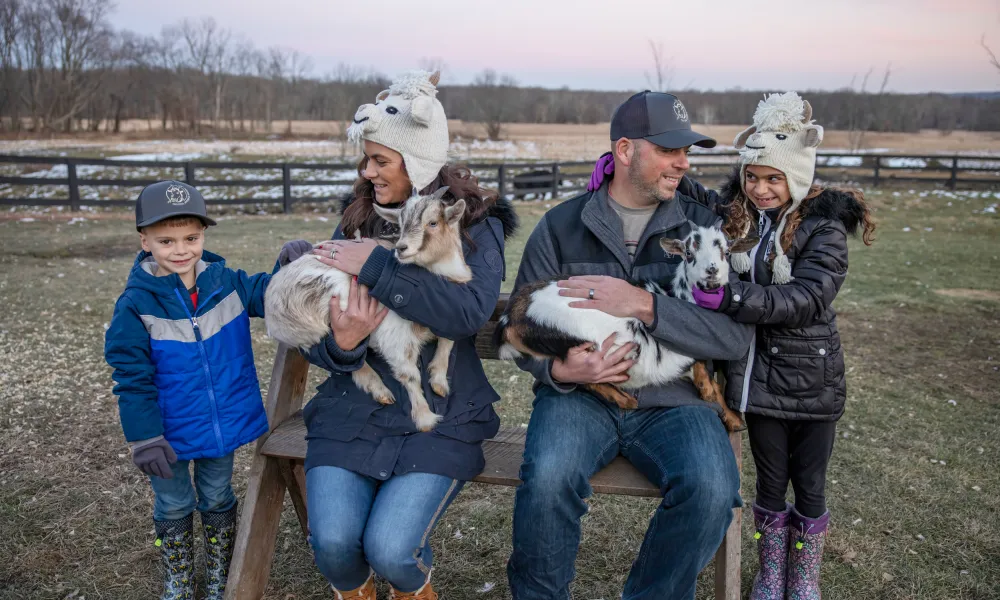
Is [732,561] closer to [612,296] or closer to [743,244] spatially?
[612,296]

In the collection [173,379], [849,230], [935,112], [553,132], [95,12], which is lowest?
[173,379]

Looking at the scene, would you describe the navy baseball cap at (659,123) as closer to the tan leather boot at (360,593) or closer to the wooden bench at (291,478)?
the wooden bench at (291,478)

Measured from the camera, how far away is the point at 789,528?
3588mm

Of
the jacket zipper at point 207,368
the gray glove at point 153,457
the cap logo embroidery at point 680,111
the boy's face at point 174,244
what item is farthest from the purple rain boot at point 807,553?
the boy's face at point 174,244

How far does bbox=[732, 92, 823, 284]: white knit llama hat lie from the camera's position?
3.32 meters

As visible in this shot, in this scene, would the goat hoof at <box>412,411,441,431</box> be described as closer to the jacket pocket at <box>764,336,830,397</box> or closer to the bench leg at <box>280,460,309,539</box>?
the bench leg at <box>280,460,309,539</box>

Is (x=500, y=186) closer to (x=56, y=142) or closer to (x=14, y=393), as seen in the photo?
(x=14, y=393)

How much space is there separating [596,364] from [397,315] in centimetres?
100

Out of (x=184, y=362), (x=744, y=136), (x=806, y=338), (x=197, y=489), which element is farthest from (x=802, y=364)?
(x=197, y=489)

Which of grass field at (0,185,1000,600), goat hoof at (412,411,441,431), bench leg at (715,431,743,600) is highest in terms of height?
goat hoof at (412,411,441,431)

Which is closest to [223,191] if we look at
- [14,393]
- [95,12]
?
[14,393]

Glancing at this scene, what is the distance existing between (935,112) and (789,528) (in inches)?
2607

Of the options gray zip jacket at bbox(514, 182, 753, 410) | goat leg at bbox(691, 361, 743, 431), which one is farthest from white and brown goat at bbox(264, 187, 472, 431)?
goat leg at bbox(691, 361, 743, 431)

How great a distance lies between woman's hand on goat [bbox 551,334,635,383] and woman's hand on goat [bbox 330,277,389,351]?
0.94 metres
